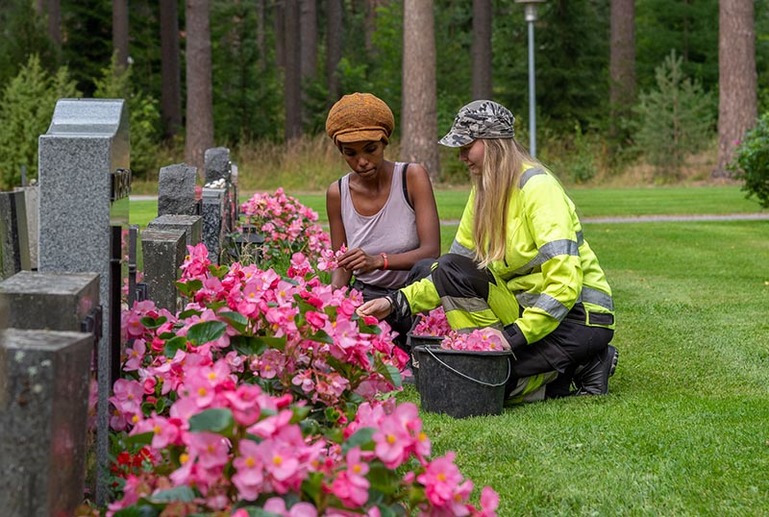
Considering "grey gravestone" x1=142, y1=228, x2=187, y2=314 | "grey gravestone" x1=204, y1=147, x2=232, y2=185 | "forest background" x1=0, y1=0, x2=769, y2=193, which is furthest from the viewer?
"forest background" x1=0, y1=0, x2=769, y2=193

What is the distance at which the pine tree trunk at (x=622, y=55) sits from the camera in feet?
109

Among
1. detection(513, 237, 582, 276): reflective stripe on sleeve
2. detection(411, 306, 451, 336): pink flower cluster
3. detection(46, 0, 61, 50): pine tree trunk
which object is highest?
detection(46, 0, 61, 50): pine tree trunk

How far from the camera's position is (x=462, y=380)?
4949 millimetres

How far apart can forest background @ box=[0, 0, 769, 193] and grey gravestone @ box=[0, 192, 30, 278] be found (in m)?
19.7

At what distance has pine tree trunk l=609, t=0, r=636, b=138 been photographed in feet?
109

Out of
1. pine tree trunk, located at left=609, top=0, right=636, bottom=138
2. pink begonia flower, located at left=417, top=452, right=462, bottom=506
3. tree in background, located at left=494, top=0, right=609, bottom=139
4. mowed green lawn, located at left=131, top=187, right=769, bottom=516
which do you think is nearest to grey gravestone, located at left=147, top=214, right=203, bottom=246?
mowed green lawn, located at left=131, top=187, right=769, bottom=516

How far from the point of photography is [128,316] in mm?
3600

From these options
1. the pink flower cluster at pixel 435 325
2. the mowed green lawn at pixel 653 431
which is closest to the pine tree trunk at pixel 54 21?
the mowed green lawn at pixel 653 431

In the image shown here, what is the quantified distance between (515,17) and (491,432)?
3789 cm

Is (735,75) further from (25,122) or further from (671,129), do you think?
(25,122)

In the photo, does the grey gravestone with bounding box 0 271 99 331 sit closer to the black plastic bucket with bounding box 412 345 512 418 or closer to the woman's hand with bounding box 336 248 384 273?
the black plastic bucket with bounding box 412 345 512 418

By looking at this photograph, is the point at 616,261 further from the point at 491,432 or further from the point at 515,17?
the point at 515,17

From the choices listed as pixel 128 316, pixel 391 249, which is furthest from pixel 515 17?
pixel 128 316

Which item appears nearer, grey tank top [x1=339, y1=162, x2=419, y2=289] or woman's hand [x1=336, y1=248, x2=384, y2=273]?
woman's hand [x1=336, y1=248, x2=384, y2=273]
